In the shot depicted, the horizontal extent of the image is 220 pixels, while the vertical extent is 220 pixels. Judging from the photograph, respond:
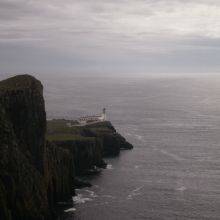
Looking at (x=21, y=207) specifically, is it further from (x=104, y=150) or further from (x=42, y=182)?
(x=104, y=150)

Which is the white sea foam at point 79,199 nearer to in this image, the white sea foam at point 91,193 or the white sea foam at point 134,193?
the white sea foam at point 91,193

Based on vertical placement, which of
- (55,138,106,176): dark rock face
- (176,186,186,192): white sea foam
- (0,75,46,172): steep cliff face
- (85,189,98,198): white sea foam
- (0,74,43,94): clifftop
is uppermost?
(0,74,43,94): clifftop

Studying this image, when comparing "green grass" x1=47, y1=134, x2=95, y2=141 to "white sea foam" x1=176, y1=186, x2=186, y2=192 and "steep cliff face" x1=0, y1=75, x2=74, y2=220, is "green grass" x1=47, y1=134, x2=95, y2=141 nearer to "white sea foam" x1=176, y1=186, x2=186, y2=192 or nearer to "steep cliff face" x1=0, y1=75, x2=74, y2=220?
"steep cliff face" x1=0, y1=75, x2=74, y2=220

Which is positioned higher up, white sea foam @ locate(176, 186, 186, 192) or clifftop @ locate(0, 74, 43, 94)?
clifftop @ locate(0, 74, 43, 94)

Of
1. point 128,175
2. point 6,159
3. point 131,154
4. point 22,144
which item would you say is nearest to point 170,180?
point 128,175

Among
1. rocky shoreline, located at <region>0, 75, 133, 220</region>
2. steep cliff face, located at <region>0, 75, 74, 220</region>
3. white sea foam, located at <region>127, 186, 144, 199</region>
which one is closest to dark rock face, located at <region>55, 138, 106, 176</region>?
rocky shoreline, located at <region>0, 75, 133, 220</region>

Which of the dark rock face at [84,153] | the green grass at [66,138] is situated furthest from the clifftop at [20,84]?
the green grass at [66,138]

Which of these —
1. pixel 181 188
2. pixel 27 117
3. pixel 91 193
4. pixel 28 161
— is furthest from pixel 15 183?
pixel 181 188

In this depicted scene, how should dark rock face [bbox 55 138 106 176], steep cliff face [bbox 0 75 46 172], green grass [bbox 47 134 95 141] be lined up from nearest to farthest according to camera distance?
steep cliff face [bbox 0 75 46 172] → dark rock face [bbox 55 138 106 176] → green grass [bbox 47 134 95 141]
